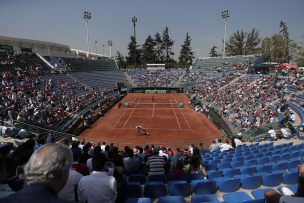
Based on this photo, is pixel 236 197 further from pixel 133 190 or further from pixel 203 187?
pixel 133 190

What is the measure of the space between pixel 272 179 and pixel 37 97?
2986cm

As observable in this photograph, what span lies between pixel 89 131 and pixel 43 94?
351 inches

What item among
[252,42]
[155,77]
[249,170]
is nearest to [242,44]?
[252,42]

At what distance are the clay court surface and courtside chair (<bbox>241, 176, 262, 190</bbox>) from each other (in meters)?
13.8

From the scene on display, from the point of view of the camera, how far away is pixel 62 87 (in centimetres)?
4194

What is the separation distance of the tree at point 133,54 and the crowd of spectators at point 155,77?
3333 cm

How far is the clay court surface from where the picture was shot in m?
26.8

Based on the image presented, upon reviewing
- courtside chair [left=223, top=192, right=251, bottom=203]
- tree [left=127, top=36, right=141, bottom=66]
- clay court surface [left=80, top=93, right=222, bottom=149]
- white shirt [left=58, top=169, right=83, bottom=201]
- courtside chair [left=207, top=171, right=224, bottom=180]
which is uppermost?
tree [left=127, top=36, right=141, bottom=66]

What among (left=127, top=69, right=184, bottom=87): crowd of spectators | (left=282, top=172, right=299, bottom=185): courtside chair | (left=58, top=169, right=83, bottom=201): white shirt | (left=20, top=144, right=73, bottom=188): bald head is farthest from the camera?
(left=127, top=69, right=184, bottom=87): crowd of spectators

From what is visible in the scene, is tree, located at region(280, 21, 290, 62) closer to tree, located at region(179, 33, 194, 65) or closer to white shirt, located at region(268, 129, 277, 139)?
tree, located at region(179, 33, 194, 65)

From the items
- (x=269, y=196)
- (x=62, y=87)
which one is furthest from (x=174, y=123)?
(x=269, y=196)

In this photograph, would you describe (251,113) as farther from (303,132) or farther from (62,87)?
(62,87)

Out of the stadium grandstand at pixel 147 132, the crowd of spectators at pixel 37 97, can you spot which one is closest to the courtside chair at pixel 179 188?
the stadium grandstand at pixel 147 132

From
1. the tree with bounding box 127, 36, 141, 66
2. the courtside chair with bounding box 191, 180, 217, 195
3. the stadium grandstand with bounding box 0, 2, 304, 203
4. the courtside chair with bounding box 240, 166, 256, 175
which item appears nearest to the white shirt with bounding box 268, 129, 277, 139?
the stadium grandstand with bounding box 0, 2, 304, 203
